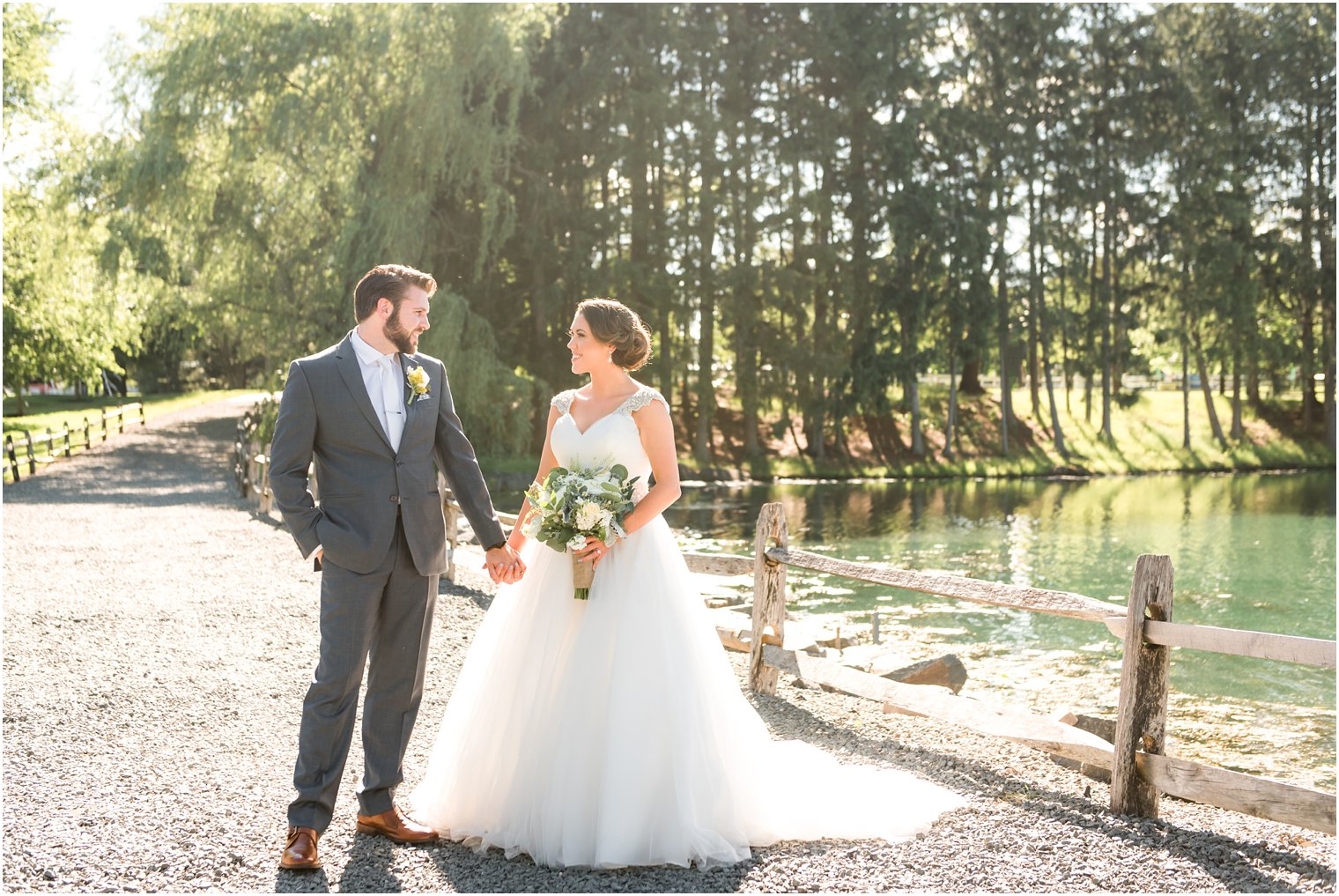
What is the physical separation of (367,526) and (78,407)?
1890 inches

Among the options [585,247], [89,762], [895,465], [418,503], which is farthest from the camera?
[895,465]

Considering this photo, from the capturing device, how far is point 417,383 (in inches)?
171

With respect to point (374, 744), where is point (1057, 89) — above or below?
above

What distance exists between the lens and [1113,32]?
37344mm

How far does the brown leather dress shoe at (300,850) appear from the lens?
417 cm

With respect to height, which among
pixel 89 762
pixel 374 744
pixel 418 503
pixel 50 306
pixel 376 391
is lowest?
pixel 89 762

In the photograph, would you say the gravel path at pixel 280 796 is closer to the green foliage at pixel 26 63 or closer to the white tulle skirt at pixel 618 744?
the white tulle skirt at pixel 618 744

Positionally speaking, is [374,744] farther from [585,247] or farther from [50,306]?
[50,306]

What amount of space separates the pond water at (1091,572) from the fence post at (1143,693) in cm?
314

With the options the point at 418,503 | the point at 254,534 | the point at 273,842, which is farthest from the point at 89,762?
the point at 254,534

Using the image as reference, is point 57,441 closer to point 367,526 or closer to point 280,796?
point 280,796

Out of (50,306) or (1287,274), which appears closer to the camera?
(50,306)

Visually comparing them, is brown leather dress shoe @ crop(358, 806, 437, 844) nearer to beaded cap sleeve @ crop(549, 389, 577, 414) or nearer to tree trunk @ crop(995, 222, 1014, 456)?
beaded cap sleeve @ crop(549, 389, 577, 414)

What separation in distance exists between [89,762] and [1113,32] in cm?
3914
